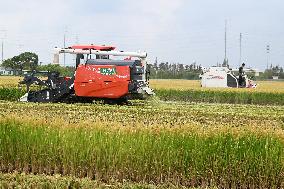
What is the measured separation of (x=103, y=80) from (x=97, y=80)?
0.21 m

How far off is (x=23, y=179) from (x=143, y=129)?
183cm

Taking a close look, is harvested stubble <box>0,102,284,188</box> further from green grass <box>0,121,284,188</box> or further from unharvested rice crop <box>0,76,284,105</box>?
unharvested rice crop <box>0,76,284,105</box>

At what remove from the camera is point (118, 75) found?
17906 mm

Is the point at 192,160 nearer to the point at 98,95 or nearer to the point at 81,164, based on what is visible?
the point at 81,164

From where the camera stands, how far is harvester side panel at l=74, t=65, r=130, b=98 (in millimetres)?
17906

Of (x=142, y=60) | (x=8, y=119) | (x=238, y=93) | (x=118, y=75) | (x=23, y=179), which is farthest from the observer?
(x=238, y=93)

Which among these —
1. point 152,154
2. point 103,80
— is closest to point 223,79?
point 103,80

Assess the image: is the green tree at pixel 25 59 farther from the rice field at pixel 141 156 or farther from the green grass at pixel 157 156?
the green grass at pixel 157 156

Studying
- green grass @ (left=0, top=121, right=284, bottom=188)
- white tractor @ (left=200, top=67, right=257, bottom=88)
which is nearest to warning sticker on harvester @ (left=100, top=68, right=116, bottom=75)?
green grass @ (left=0, top=121, right=284, bottom=188)

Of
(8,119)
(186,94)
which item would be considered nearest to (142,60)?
(186,94)

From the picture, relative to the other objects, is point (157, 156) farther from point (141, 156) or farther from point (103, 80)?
point (103, 80)

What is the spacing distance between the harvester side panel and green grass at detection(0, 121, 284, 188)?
10498 mm

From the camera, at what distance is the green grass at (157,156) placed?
6.90 m

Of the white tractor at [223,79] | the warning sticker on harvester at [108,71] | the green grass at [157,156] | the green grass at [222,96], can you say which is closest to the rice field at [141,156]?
the green grass at [157,156]
